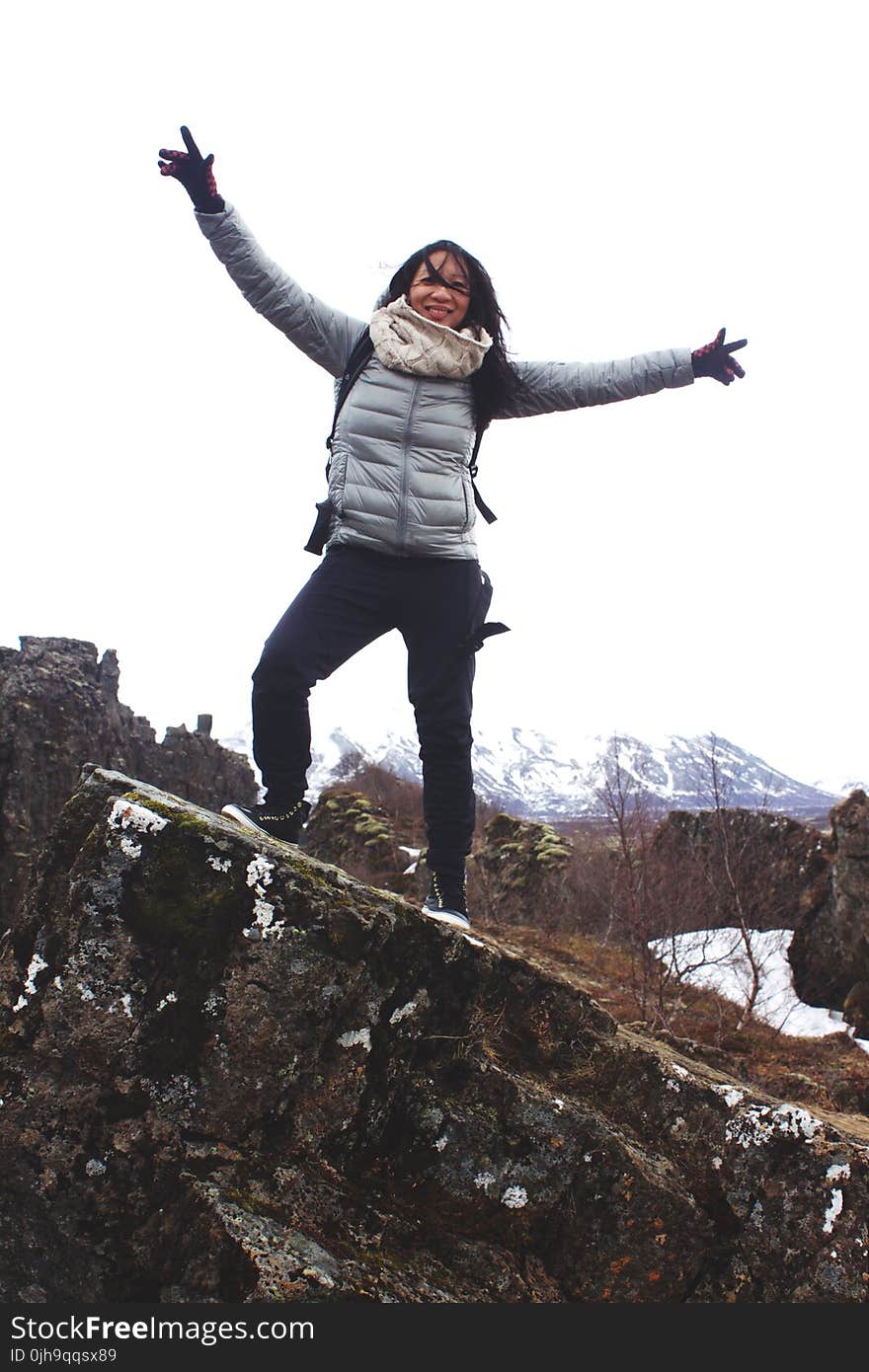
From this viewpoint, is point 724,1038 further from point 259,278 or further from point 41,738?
point 41,738

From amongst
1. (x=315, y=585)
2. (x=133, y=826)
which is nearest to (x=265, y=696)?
(x=315, y=585)

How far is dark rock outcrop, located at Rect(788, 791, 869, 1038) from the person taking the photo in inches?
440

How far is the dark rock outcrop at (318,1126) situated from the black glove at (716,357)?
3.10m

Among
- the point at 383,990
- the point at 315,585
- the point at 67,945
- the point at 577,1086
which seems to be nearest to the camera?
the point at 67,945

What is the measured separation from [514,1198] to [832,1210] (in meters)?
1.04

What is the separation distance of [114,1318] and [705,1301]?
1748 mm

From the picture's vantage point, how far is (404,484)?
3.48m

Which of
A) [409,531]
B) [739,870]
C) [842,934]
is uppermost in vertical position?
[409,531]

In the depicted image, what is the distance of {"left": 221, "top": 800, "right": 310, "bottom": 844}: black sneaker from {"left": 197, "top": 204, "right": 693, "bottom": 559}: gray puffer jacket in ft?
4.02

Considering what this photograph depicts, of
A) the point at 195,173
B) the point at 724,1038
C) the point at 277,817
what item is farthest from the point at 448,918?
the point at 724,1038

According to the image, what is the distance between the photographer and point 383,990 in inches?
103

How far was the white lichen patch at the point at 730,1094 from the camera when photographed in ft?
8.99

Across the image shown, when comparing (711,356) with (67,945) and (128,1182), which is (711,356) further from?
(128,1182)

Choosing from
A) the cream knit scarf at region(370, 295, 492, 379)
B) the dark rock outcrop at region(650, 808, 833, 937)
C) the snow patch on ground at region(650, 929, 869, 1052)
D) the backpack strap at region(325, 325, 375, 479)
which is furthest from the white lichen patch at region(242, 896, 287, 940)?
the dark rock outcrop at region(650, 808, 833, 937)
